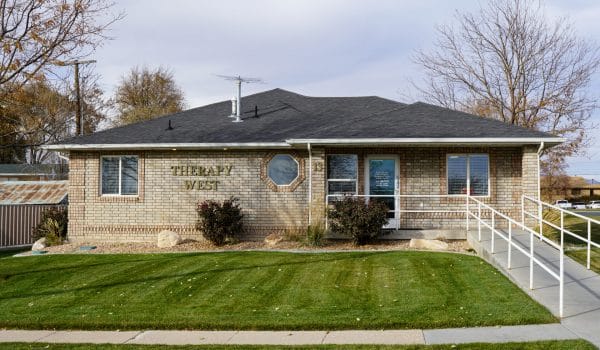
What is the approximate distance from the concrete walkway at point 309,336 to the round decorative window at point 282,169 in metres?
8.87

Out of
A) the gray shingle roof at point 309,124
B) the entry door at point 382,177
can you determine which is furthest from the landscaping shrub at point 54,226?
the entry door at point 382,177

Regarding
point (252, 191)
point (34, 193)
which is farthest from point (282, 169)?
point (34, 193)

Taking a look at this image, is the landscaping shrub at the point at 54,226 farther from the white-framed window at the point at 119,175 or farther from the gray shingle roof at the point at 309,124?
the gray shingle roof at the point at 309,124

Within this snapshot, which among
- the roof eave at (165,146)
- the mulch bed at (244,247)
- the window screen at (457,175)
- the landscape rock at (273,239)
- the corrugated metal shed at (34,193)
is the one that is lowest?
the mulch bed at (244,247)

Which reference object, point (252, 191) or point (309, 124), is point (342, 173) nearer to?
point (309, 124)

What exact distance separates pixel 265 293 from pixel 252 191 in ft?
22.7

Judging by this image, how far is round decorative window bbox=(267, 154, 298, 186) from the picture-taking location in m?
16.2

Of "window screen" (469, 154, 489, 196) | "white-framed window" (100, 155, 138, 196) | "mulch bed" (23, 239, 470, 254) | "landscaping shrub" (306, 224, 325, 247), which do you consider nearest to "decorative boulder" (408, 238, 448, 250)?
"mulch bed" (23, 239, 470, 254)

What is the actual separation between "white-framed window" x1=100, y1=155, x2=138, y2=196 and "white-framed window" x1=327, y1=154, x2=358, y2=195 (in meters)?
5.83

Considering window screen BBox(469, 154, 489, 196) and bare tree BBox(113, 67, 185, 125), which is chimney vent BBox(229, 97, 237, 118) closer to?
window screen BBox(469, 154, 489, 196)

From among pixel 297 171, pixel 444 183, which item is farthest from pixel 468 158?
pixel 297 171

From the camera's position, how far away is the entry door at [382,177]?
16.0 m

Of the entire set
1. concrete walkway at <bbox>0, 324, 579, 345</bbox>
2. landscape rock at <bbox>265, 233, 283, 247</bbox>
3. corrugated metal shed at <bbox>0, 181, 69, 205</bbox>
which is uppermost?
corrugated metal shed at <bbox>0, 181, 69, 205</bbox>

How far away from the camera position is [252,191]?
637 inches
